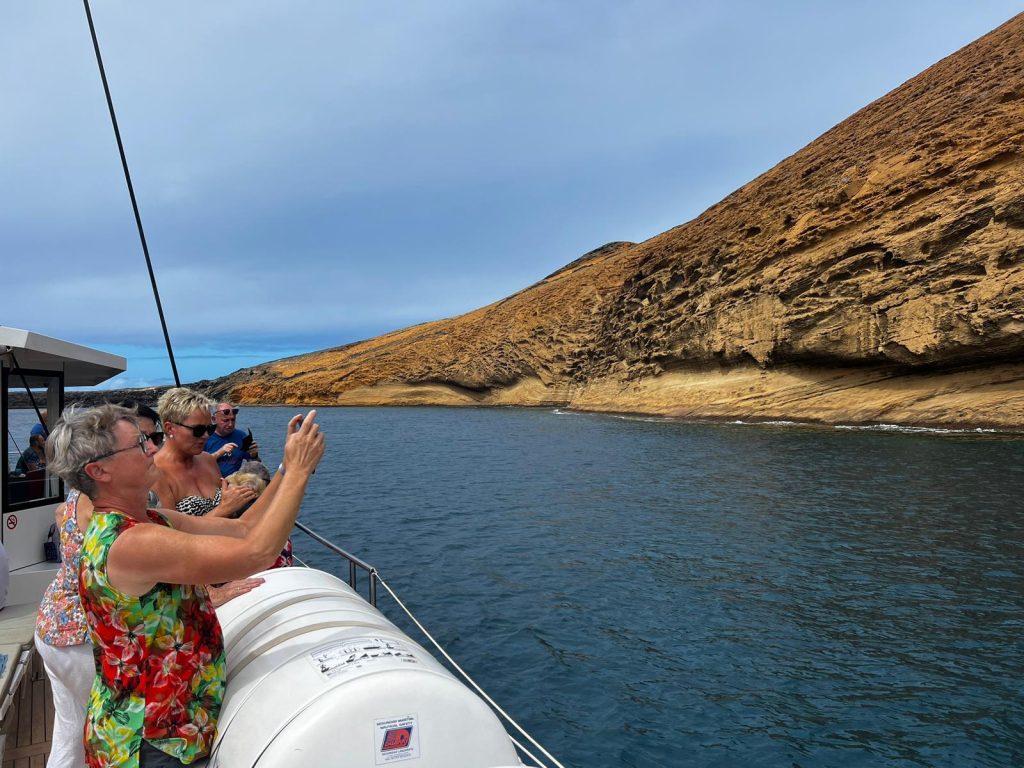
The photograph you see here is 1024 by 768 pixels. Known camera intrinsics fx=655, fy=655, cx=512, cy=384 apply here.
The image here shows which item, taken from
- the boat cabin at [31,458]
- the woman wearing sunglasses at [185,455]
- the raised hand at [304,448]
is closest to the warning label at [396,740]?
the raised hand at [304,448]

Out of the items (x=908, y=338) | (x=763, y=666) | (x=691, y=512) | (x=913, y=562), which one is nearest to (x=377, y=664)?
(x=763, y=666)

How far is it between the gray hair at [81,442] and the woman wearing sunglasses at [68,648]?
0.47m

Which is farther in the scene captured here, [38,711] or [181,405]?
[38,711]

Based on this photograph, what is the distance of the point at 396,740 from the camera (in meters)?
2.32

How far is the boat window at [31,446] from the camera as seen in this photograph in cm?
565

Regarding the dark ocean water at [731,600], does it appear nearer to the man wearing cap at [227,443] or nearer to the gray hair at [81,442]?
the man wearing cap at [227,443]

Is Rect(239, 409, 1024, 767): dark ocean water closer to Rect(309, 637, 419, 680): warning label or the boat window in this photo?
Rect(309, 637, 419, 680): warning label

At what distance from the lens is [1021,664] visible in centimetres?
663

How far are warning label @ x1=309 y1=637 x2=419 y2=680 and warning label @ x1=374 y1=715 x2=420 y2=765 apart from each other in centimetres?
21

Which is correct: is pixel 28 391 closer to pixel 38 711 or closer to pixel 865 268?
pixel 38 711

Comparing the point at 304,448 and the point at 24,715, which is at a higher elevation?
the point at 304,448

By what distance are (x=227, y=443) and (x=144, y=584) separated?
379 cm

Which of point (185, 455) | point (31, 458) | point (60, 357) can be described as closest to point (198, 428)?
point (185, 455)

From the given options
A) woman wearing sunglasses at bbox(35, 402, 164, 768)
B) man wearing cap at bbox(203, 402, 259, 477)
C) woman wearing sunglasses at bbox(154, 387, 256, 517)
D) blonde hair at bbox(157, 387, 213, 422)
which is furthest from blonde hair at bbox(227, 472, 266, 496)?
woman wearing sunglasses at bbox(35, 402, 164, 768)
